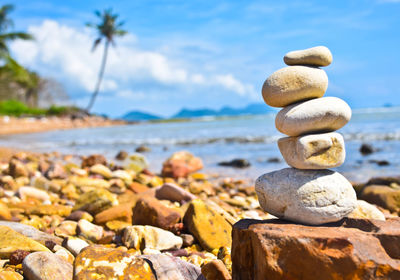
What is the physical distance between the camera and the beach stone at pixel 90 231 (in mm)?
4668

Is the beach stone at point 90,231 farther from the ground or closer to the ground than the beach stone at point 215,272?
closer to the ground

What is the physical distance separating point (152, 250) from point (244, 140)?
17.0 metres

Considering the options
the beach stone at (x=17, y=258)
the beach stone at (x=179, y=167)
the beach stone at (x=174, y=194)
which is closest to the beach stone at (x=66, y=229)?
the beach stone at (x=17, y=258)

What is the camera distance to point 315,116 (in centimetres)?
317

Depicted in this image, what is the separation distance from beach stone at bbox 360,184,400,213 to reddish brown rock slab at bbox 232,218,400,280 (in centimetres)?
385

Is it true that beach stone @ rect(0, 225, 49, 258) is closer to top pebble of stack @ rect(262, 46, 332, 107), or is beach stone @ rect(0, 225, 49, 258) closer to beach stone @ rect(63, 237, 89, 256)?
beach stone @ rect(63, 237, 89, 256)

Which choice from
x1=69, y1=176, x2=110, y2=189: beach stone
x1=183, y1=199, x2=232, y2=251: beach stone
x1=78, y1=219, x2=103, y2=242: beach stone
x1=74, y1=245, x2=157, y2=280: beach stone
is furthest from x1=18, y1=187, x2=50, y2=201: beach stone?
x1=74, y1=245, x2=157, y2=280: beach stone

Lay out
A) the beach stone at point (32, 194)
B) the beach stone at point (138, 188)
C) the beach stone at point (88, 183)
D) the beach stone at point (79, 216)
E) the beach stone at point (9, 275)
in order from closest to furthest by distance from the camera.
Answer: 1. the beach stone at point (9, 275)
2. the beach stone at point (79, 216)
3. the beach stone at point (32, 194)
4. the beach stone at point (138, 188)
5. the beach stone at point (88, 183)

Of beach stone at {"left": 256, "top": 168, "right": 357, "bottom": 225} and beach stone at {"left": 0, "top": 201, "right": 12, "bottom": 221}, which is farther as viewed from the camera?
beach stone at {"left": 0, "top": 201, "right": 12, "bottom": 221}

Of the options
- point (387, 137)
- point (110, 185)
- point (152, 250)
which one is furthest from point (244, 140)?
point (152, 250)

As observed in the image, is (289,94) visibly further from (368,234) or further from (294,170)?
(368,234)

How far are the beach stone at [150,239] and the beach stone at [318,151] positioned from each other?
1.84 meters

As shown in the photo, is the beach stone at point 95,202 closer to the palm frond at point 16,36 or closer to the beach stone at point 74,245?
the beach stone at point 74,245

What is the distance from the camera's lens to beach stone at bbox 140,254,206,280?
2.98 meters
